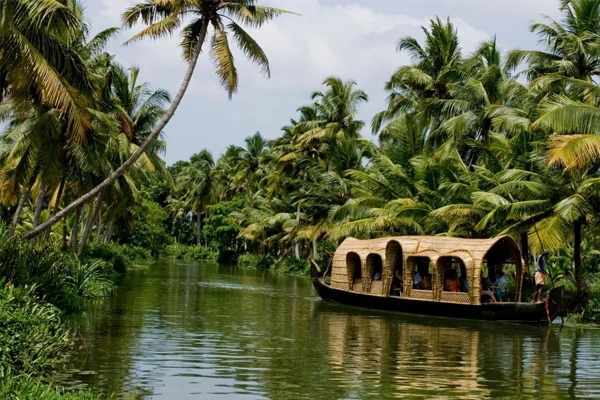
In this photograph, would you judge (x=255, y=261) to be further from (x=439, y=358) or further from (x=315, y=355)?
(x=315, y=355)

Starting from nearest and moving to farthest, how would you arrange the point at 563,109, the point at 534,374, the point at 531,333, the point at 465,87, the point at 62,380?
the point at 62,380 < the point at 534,374 < the point at 563,109 < the point at 531,333 < the point at 465,87

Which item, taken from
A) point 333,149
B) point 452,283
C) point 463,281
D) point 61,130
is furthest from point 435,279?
point 333,149

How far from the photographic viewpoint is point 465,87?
2661 cm

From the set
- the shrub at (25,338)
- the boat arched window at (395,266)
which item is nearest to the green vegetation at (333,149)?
the shrub at (25,338)

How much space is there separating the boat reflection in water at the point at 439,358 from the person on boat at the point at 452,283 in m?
0.91

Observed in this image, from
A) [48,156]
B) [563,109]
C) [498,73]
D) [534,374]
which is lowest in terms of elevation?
[534,374]

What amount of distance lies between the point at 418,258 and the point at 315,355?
26.7 ft

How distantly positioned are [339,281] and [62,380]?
46.2 feet

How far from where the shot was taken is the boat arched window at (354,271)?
888 inches

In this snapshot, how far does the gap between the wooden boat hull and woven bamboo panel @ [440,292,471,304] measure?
104mm

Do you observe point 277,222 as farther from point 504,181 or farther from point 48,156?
point 48,156

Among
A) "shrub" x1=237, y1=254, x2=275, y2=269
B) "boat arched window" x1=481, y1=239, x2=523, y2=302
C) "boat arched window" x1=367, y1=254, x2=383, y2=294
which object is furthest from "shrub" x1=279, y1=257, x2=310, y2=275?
"boat arched window" x1=481, y1=239, x2=523, y2=302

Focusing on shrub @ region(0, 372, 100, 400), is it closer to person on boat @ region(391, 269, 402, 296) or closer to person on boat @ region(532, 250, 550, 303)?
person on boat @ region(532, 250, 550, 303)

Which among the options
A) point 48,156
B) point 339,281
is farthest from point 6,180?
point 339,281
